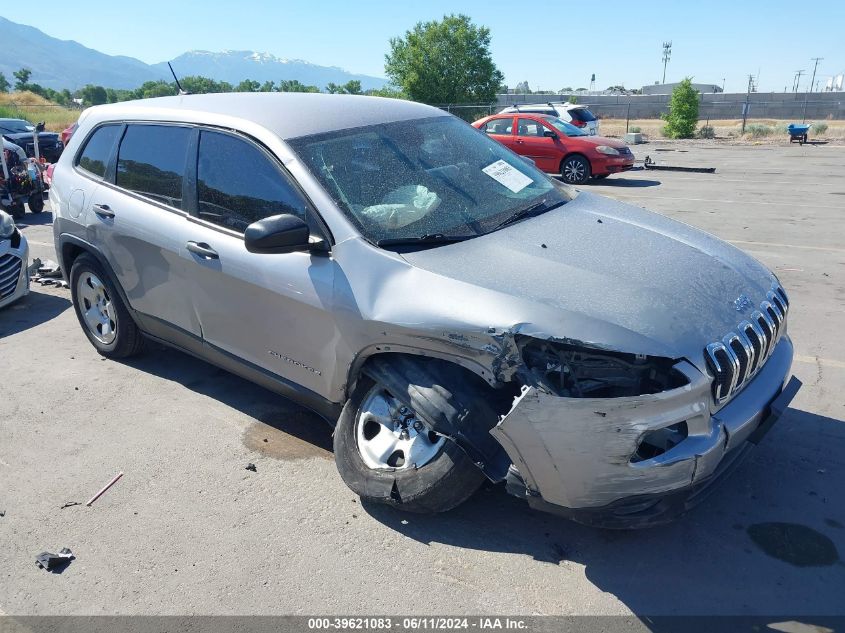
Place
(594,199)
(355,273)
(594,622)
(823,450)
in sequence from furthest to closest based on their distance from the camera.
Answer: (594,199)
(823,450)
(355,273)
(594,622)

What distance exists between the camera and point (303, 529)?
10.5 feet

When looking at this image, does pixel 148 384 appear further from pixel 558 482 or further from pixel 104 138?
pixel 558 482

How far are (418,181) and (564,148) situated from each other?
527 inches

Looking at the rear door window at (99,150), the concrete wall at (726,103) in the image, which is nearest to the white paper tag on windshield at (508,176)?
the rear door window at (99,150)

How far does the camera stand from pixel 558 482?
262cm

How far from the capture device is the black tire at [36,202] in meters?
12.0

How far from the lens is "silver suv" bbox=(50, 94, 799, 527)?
2.61m

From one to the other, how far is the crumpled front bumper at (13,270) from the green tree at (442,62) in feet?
170

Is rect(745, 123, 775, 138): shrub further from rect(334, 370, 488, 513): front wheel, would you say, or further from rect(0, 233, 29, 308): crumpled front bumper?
rect(334, 370, 488, 513): front wheel

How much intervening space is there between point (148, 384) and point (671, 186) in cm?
1293

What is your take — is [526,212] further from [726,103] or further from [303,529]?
[726,103]

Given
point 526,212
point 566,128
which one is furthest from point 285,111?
point 566,128

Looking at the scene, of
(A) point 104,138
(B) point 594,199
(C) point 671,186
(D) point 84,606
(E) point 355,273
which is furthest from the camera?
(C) point 671,186

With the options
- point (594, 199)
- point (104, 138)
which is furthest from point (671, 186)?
point (104, 138)
